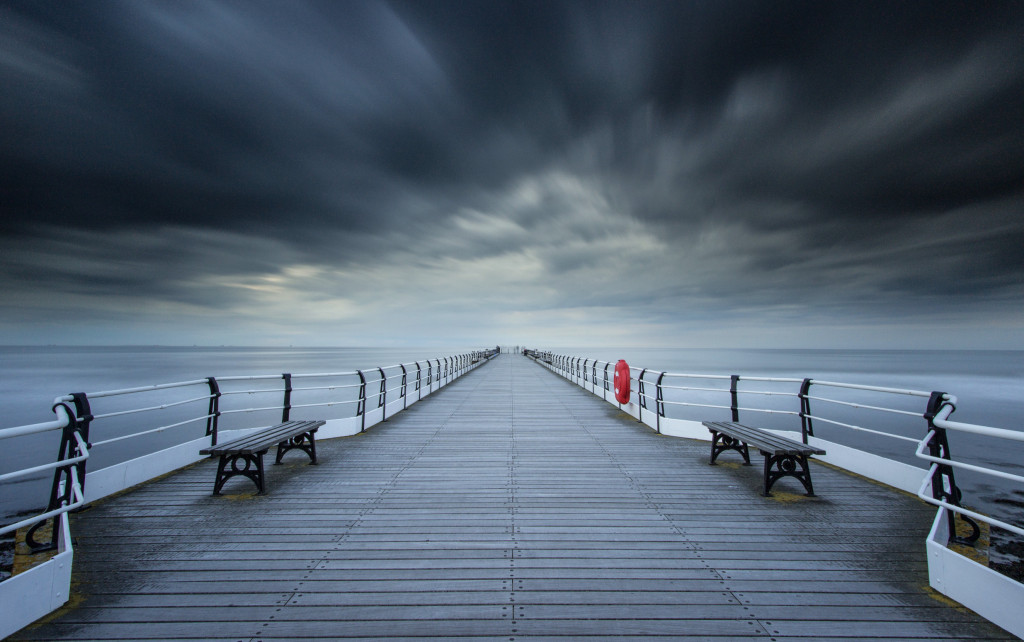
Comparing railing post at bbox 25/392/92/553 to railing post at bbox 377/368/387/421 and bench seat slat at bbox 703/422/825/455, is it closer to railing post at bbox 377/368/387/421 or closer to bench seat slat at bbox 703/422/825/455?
railing post at bbox 377/368/387/421

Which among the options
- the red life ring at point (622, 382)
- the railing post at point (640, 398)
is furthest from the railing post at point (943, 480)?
the red life ring at point (622, 382)

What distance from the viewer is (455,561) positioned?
3.23 metres

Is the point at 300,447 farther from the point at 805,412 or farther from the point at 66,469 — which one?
the point at 805,412

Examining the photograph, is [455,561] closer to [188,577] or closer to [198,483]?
[188,577]

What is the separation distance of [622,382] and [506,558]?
678 cm

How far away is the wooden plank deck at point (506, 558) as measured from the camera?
255cm

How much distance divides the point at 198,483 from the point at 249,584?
2.68 metres

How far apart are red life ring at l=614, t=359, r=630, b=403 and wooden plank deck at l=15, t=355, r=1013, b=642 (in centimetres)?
381

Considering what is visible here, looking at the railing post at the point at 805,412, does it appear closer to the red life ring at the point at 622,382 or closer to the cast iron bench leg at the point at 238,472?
the red life ring at the point at 622,382

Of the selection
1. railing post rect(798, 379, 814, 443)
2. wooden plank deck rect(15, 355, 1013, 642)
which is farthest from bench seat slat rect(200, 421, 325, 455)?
railing post rect(798, 379, 814, 443)

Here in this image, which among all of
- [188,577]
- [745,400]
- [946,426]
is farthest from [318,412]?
[745,400]

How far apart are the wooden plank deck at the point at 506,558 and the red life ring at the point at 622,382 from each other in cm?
381

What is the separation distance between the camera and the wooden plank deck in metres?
2.55

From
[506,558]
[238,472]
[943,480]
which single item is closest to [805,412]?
[943,480]
